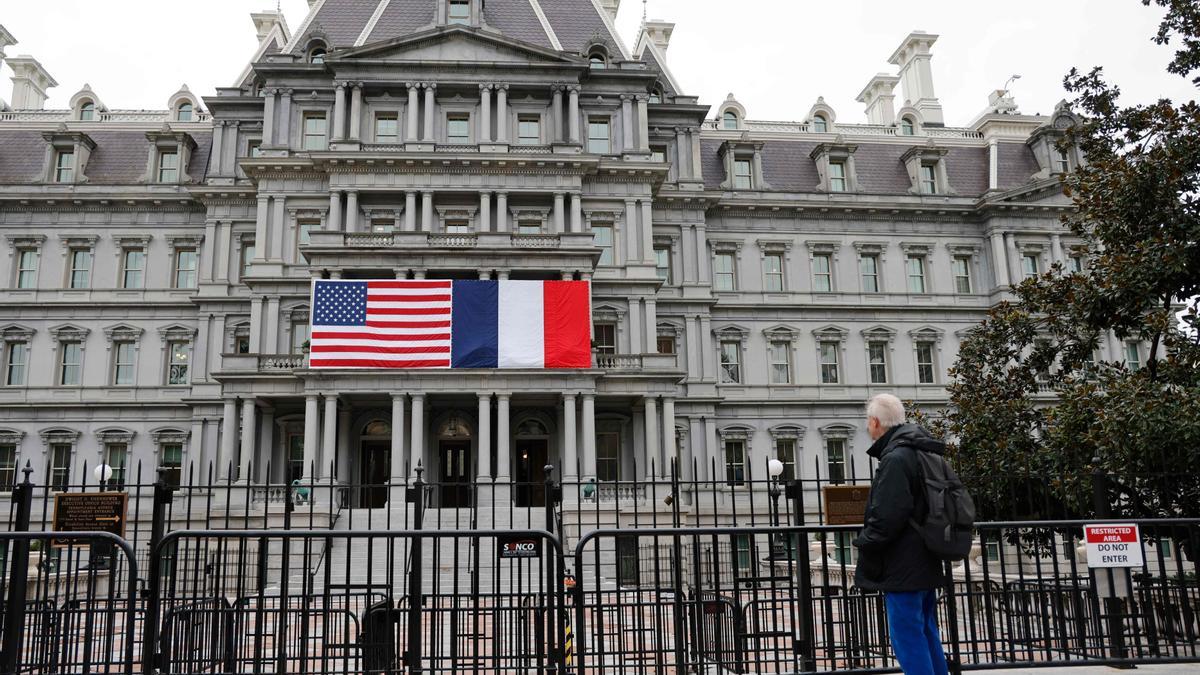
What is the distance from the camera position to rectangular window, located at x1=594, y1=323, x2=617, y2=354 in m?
34.8

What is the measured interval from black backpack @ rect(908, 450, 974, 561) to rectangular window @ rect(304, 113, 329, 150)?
33.2m

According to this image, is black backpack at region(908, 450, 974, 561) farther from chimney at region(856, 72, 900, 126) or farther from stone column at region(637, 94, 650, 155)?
chimney at region(856, 72, 900, 126)

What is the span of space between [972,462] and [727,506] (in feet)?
50.9

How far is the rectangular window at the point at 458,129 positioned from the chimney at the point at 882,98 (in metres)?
24.0

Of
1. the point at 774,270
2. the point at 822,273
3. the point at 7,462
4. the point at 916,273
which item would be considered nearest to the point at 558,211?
the point at 774,270

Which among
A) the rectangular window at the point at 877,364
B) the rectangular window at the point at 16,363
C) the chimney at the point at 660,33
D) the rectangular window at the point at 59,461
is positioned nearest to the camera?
the rectangular window at the point at 59,461

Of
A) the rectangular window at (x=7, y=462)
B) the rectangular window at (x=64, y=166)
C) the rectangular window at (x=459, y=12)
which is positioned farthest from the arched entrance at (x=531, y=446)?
the rectangular window at (x=64, y=166)

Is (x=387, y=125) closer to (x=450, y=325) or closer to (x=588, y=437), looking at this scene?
(x=450, y=325)

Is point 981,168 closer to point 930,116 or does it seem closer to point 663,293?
point 930,116

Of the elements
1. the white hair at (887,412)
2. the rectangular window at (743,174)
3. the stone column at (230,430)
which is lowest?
the white hair at (887,412)

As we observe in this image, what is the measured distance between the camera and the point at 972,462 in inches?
608

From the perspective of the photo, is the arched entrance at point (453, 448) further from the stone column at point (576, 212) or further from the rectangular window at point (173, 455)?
the rectangular window at point (173, 455)

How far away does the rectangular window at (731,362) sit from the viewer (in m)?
37.5

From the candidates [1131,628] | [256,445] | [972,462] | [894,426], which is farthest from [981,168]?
[894,426]
